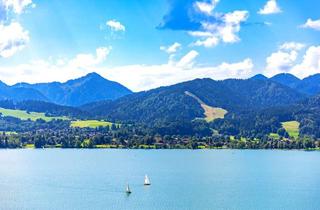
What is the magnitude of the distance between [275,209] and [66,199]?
39.1 metres

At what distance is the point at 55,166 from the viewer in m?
180

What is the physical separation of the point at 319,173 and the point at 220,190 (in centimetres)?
5398

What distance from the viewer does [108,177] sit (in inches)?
5679

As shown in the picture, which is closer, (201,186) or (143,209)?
(143,209)

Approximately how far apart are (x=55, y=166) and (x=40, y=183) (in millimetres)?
50250

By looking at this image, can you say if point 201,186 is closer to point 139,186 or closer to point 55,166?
point 139,186

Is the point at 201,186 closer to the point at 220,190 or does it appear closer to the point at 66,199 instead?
the point at 220,190

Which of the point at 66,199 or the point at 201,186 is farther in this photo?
the point at 201,186

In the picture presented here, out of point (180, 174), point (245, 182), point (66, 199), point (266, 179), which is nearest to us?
point (66, 199)

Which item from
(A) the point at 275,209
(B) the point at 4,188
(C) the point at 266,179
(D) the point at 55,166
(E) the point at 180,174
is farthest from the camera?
(D) the point at 55,166

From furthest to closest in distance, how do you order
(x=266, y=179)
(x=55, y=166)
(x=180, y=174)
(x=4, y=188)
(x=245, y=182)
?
(x=55, y=166) → (x=180, y=174) → (x=266, y=179) → (x=245, y=182) → (x=4, y=188)

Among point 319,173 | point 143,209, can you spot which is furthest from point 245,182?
point 143,209

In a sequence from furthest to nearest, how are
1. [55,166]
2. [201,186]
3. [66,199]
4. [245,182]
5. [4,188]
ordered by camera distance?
[55,166], [245,182], [201,186], [4,188], [66,199]

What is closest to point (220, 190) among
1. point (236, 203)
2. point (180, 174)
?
point (236, 203)
